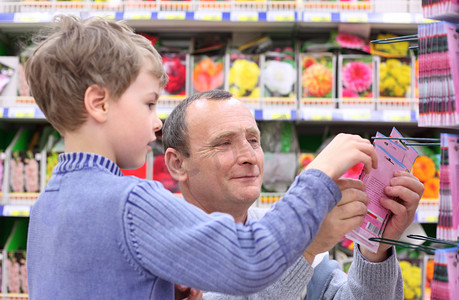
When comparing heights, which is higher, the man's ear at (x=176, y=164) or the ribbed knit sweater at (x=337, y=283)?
the man's ear at (x=176, y=164)

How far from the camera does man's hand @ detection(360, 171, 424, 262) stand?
1081 mm

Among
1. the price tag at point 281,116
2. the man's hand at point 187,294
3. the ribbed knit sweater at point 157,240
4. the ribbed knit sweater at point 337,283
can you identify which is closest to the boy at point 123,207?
the ribbed knit sweater at point 157,240

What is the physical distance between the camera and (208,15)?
2.94m

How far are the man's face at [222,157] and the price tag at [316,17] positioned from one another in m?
1.50

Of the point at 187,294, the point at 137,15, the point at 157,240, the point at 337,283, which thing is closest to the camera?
the point at 157,240

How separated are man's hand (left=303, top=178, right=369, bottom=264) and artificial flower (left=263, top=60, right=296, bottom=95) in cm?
203

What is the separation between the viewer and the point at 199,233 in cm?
76

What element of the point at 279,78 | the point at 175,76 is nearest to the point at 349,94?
the point at 279,78

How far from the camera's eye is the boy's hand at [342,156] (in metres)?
0.85

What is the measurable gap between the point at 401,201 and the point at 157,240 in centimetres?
59

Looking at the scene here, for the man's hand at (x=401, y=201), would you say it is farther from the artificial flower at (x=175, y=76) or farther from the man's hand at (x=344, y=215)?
the artificial flower at (x=175, y=76)

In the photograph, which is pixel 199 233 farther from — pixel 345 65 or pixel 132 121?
pixel 345 65

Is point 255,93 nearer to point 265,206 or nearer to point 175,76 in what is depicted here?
point 175,76

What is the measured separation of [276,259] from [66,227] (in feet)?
1.08
